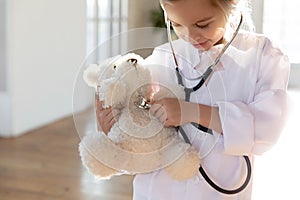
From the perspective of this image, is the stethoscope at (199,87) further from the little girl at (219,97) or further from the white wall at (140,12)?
the white wall at (140,12)

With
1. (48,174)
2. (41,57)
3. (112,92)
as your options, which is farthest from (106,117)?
(41,57)

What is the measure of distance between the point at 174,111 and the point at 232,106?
92 millimetres

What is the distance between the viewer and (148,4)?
5.75 meters

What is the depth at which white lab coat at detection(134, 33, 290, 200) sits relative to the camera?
0.72 m

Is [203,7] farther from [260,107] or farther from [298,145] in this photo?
[298,145]

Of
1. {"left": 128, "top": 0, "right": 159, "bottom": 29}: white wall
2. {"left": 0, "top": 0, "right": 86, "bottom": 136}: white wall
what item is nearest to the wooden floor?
{"left": 0, "top": 0, "right": 86, "bottom": 136}: white wall

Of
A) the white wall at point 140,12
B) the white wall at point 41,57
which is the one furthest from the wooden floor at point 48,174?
the white wall at point 140,12

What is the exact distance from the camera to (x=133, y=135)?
695 mm

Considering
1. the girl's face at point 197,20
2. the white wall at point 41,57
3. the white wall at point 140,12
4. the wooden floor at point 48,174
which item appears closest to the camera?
the girl's face at point 197,20

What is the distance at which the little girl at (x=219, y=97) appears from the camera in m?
0.70

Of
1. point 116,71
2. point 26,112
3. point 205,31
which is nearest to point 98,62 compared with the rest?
point 116,71

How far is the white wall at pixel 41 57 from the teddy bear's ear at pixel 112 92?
2719mm

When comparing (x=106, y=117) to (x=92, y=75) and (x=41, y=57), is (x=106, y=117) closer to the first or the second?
(x=92, y=75)

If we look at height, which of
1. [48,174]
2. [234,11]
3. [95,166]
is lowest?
[48,174]
